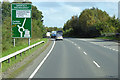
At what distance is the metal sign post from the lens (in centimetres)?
2142

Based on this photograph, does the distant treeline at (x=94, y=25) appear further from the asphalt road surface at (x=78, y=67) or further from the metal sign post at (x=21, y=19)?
the asphalt road surface at (x=78, y=67)

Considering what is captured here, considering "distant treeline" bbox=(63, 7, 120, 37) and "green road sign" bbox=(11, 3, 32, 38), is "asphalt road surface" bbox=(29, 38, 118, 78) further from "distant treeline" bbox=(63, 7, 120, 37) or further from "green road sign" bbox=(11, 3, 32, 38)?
"distant treeline" bbox=(63, 7, 120, 37)

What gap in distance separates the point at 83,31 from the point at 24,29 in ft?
234

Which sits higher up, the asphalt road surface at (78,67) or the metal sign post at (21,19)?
the metal sign post at (21,19)

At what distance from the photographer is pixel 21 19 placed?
21703 mm

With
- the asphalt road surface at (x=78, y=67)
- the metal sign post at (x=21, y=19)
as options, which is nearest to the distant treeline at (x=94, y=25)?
the metal sign post at (x=21, y=19)

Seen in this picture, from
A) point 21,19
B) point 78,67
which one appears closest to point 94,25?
point 21,19

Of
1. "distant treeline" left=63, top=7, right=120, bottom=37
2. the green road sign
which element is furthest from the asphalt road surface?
"distant treeline" left=63, top=7, right=120, bottom=37

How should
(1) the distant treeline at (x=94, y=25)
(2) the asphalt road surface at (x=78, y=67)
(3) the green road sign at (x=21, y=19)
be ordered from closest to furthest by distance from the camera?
(2) the asphalt road surface at (x=78, y=67) < (3) the green road sign at (x=21, y=19) < (1) the distant treeline at (x=94, y=25)

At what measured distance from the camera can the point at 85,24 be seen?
8950cm

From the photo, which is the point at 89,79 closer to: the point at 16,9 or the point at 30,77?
the point at 30,77

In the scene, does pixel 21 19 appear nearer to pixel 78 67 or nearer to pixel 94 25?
pixel 78 67

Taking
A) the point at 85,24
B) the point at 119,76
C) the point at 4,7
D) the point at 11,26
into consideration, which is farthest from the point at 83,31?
the point at 119,76

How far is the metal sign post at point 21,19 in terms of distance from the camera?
70.3 ft
